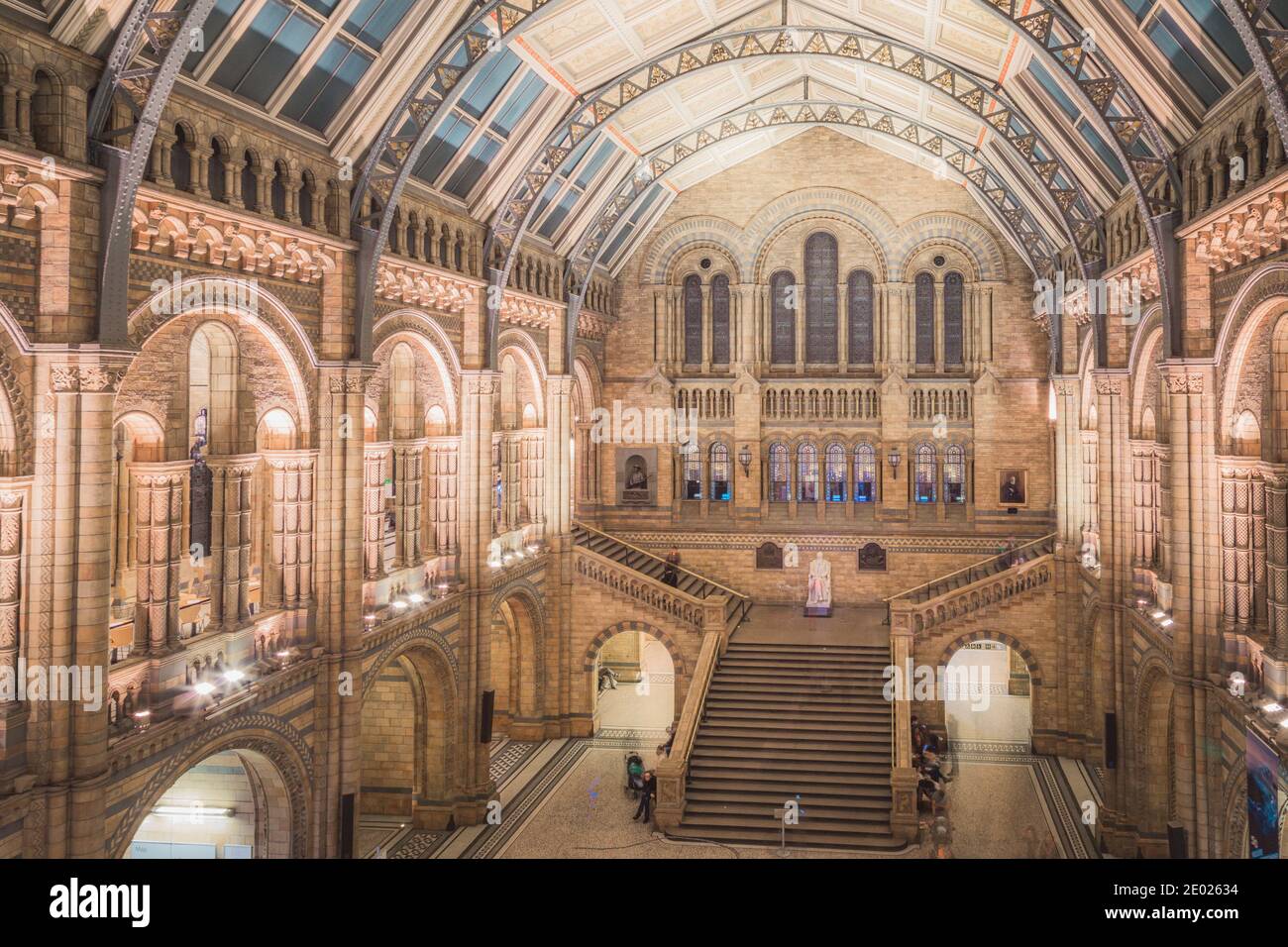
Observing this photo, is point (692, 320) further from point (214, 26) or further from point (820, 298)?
point (214, 26)

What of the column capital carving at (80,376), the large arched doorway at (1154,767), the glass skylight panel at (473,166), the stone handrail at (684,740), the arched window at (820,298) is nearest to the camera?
the column capital carving at (80,376)

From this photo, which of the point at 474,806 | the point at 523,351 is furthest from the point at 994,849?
the point at 523,351

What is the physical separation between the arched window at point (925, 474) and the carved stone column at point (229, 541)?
24.5m

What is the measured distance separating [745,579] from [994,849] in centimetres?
1508

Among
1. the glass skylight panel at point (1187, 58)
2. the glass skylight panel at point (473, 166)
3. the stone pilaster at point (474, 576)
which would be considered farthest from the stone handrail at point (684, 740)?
the glass skylight panel at point (1187, 58)

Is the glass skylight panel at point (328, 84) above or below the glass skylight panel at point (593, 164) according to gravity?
below

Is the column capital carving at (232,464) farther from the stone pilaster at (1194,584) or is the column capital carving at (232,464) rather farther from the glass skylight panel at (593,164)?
the stone pilaster at (1194,584)

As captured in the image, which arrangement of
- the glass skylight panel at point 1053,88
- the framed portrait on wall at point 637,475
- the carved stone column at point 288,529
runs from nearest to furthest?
the carved stone column at point 288,529
the glass skylight panel at point 1053,88
the framed portrait on wall at point 637,475

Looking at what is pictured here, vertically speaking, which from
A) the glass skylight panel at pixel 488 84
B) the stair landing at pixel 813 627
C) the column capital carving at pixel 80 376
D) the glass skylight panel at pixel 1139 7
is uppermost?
the glass skylight panel at pixel 488 84

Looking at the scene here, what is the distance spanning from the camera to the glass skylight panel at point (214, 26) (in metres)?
13.4

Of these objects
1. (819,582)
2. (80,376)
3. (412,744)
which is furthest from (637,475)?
(80,376)

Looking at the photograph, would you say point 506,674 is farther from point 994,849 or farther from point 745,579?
point 994,849

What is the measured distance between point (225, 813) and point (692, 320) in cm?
2376
